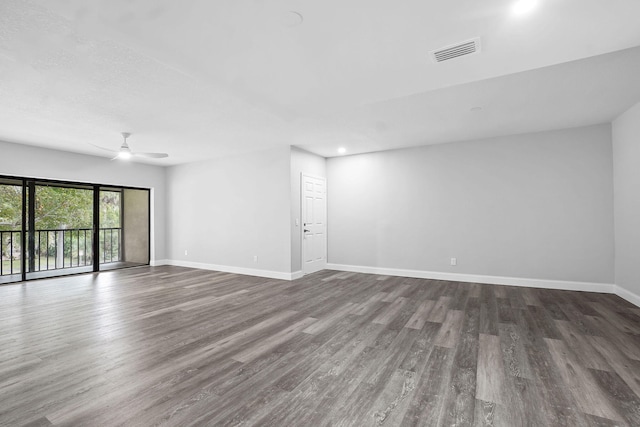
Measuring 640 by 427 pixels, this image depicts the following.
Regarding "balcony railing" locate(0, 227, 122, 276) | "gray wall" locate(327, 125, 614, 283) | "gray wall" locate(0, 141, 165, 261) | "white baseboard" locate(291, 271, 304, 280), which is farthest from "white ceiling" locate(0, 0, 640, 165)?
"white baseboard" locate(291, 271, 304, 280)

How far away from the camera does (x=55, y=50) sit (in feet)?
8.09

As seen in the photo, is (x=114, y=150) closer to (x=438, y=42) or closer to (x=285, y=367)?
(x=285, y=367)

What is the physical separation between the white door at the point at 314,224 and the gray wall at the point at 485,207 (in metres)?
0.23

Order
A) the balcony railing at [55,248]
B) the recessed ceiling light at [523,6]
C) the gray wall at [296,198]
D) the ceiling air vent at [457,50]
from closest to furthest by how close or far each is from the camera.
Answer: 1. the recessed ceiling light at [523,6]
2. the ceiling air vent at [457,50]
3. the balcony railing at [55,248]
4. the gray wall at [296,198]

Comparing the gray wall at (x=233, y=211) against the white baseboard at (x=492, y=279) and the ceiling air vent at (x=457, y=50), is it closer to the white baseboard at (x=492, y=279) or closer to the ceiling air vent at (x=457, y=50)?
the white baseboard at (x=492, y=279)

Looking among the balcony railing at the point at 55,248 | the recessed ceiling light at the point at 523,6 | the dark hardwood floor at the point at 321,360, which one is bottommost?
the dark hardwood floor at the point at 321,360

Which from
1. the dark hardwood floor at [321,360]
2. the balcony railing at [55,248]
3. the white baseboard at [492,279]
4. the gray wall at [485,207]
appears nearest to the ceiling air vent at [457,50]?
the dark hardwood floor at [321,360]

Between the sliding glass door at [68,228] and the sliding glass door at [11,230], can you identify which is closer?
the sliding glass door at [11,230]

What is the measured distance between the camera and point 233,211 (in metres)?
6.68

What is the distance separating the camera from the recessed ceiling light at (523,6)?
182 cm

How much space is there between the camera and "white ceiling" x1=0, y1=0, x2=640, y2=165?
1945 millimetres

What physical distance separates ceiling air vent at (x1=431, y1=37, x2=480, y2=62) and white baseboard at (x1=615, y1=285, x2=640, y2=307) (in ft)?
13.4

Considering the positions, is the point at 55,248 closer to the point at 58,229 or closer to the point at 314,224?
the point at 58,229

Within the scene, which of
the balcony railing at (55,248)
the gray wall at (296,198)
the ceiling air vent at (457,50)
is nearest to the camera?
the ceiling air vent at (457,50)
